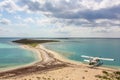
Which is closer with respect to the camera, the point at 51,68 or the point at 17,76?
the point at 17,76

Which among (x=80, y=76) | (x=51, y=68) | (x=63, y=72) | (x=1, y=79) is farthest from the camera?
(x=51, y=68)

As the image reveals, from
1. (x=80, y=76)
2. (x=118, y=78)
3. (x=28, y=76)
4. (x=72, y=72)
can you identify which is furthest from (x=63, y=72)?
(x=118, y=78)

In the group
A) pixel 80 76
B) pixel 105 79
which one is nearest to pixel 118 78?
pixel 105 79

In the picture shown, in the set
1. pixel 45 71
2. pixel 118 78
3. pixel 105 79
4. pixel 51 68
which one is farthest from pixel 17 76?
pixel 118 78

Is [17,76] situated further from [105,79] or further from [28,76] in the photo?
[105,79]

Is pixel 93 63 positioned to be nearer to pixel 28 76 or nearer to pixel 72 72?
pixel 72 72

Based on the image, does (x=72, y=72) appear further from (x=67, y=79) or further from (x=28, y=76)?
(x=28, y=76)

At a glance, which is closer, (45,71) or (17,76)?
(17,76)

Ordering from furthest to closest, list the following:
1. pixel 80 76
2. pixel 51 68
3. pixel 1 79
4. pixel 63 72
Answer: pixel 51 68 < pixel 63 72 < pixel 80 76 < pixel 1 79
